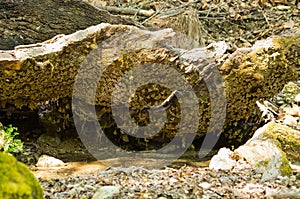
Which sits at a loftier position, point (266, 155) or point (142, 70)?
point (142, 70)

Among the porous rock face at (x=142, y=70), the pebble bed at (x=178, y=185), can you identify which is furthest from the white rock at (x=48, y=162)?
the pebble bed at (x=178, y=185)

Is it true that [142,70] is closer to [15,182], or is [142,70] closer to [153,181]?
[153,181]

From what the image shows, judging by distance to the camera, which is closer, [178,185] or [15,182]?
[15,182]

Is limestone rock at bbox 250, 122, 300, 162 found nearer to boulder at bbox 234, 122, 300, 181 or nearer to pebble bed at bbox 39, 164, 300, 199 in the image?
boulder at bbox 234, 122, 300, 181

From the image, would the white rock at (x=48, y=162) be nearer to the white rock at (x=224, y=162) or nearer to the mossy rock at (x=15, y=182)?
the white rock at (x=224, y=162)

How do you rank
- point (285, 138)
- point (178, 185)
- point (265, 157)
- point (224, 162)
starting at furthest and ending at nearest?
point (285, 138) → point (224, 162) → point (265, 157) → point (178, 185)

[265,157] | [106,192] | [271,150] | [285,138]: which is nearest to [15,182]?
[106,192]

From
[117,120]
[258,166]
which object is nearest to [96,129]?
[117,120]

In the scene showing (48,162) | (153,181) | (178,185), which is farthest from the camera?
(48,162)

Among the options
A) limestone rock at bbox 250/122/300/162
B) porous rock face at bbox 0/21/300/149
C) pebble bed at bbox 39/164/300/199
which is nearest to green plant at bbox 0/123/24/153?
porous rock face at bbox 0/21/300/149
